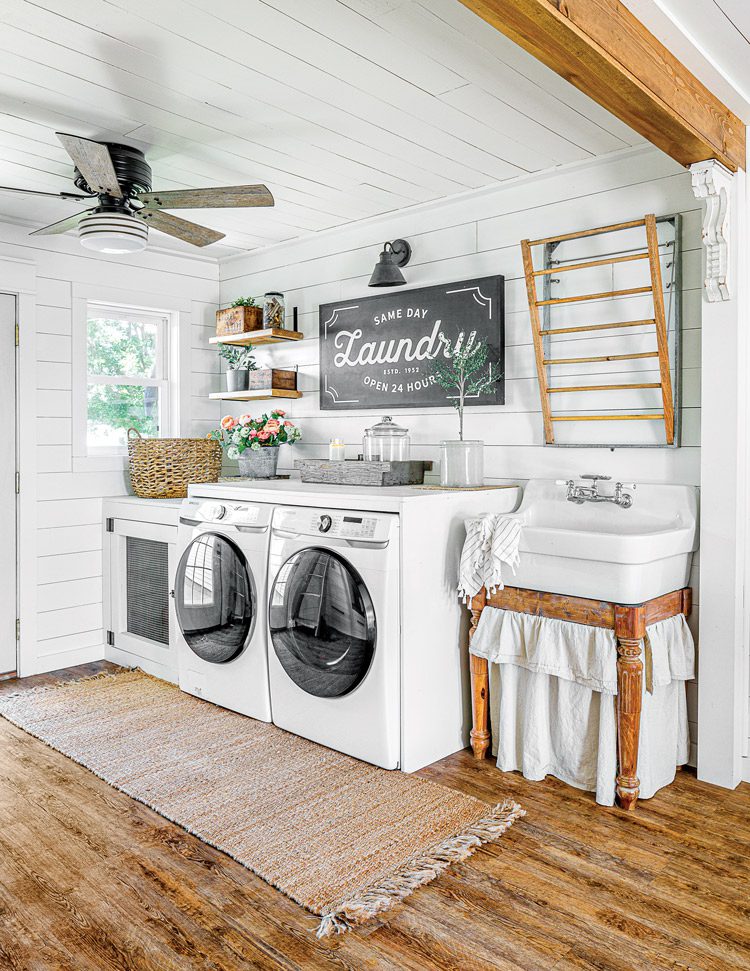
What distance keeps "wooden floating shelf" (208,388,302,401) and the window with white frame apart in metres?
0.40

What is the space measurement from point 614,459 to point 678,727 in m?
1.02

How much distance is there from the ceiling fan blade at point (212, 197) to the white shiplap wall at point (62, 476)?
1387 millimetres

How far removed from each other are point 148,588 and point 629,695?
2.50 meters

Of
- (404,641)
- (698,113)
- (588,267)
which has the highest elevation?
(698,113)

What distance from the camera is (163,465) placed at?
159 inches

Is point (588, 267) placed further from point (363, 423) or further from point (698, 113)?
point (363, 423)

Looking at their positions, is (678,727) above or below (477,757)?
above

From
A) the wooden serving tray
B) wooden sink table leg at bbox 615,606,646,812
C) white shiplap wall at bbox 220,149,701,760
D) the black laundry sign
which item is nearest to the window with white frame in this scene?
white shiplap wall at bbox 220,149,701,760

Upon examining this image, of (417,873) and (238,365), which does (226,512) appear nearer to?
(238,365)

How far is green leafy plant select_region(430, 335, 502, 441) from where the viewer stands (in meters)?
3.28

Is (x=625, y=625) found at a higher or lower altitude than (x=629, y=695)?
higher

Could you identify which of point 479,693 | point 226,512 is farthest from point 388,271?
point 479,693

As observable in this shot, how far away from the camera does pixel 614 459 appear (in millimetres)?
2945

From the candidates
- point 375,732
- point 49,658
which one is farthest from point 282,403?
point 375,732
